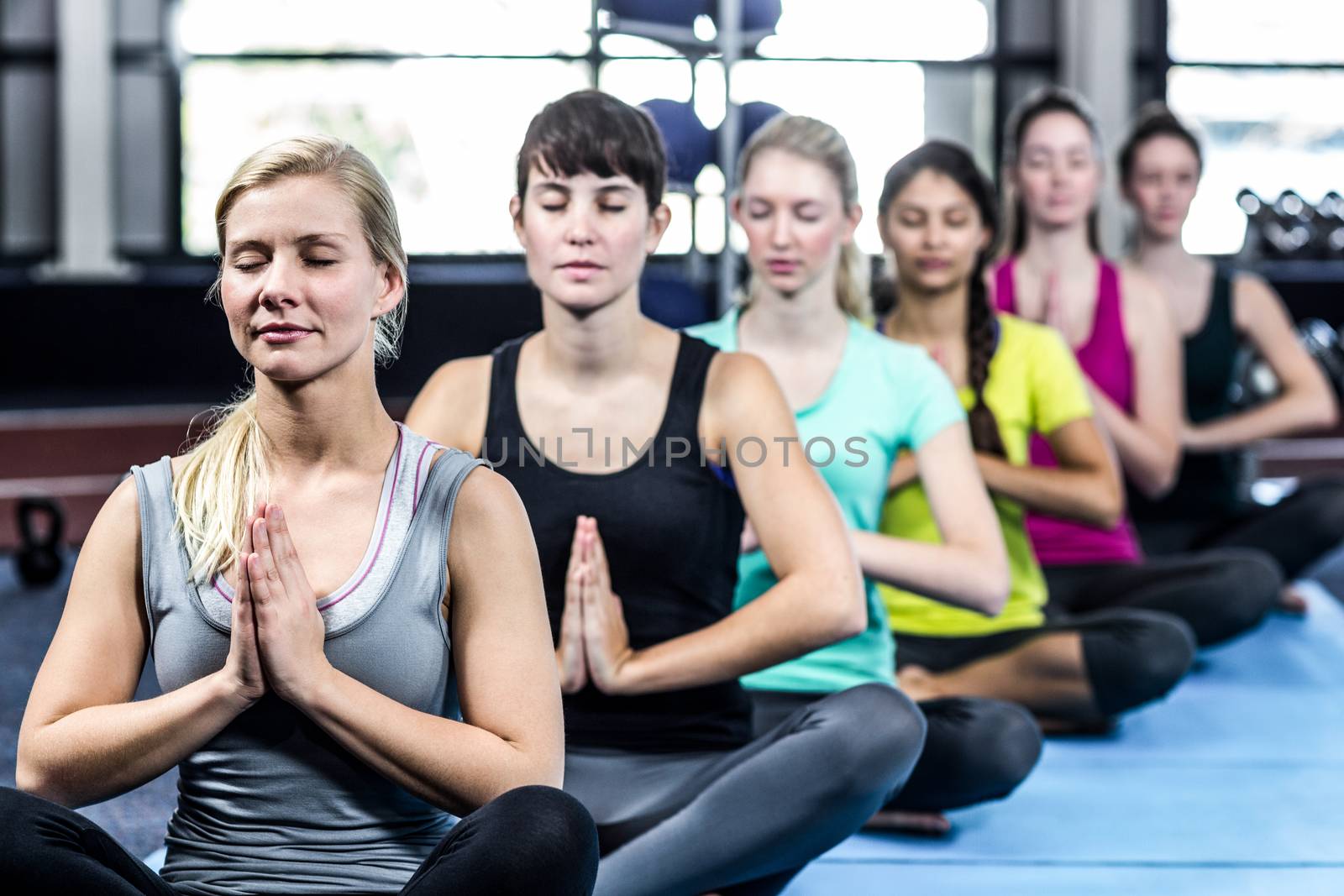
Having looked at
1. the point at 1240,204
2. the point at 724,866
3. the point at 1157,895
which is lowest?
the point at 1157,895

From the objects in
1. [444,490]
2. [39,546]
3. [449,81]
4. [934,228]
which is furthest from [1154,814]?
[449,81]

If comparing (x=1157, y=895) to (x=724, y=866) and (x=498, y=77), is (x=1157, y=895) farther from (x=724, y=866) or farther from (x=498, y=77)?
(x=498, y=77)

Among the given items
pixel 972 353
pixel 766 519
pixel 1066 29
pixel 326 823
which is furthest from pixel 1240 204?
pixel 326 823

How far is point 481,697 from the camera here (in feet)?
3.87

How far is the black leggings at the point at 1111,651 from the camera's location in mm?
2441

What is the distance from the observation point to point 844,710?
1.61m

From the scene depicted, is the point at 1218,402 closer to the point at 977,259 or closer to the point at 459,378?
the point at 977,259

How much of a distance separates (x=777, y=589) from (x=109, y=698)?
2.31 feet

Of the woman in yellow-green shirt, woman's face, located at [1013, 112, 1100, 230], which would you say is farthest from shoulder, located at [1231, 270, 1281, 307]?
the woman in yellow-green shirt

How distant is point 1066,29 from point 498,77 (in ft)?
8.07

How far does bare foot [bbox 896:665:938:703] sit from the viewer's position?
7.61 feet

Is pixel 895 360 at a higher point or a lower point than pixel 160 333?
lower

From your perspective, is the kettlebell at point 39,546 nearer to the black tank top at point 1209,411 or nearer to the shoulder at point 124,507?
Answer: the black tank top at point 1209,411

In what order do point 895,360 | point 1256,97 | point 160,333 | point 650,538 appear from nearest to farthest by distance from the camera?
point 650,538 < point 895,360 < point 160,333 < point 1256,97
